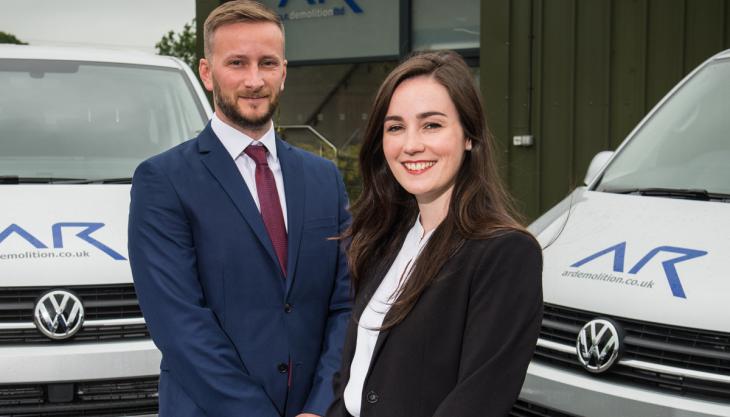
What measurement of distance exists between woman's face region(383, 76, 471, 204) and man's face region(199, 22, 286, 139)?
539 millimetres

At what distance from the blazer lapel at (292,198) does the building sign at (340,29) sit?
8.95m

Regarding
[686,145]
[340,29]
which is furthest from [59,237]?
[340,29]

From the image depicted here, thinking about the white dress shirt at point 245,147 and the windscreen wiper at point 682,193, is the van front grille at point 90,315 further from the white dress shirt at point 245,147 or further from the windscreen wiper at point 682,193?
the windscreen wiper at point 682,193

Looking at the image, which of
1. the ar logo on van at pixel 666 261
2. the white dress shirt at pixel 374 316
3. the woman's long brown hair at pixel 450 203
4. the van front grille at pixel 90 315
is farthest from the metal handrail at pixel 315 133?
the white dress shirt at pixel 374 316

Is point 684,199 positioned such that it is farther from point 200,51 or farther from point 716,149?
point 200,51

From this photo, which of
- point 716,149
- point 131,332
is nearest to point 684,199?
point 716,149

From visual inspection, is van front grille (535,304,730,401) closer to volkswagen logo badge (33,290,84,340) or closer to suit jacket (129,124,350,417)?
suit jacket (129,124,350,417)

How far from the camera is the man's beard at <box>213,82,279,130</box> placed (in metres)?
2.36

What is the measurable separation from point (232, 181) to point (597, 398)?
1359 millimetres

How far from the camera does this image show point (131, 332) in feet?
11.2

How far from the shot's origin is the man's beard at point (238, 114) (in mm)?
2357

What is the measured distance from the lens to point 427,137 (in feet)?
6.16

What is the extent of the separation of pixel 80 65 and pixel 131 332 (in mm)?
1910

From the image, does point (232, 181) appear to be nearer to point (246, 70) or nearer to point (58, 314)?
point (246, 70)
